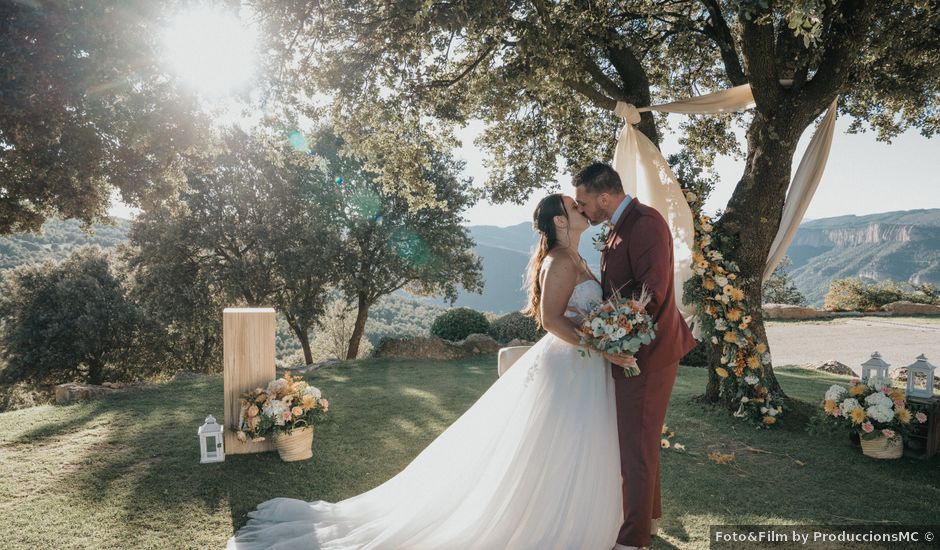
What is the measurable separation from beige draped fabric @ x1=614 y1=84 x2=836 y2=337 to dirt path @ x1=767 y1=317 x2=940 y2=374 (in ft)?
22.2

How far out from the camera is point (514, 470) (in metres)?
3.38

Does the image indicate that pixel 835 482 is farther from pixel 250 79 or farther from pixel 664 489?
pixel 250 79

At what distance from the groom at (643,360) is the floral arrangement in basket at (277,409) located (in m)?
3.31

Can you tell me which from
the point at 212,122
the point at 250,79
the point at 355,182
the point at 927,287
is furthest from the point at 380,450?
the point at 927,287

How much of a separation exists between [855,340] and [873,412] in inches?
442

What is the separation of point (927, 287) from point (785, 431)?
20260mm

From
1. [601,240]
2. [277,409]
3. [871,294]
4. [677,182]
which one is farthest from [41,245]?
[871,294]

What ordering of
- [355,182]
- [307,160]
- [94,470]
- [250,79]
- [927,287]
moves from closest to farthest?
[94,470] → [250,79] → [307,160] → [355,182] → [927,287]

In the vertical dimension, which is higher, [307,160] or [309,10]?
[309,10]

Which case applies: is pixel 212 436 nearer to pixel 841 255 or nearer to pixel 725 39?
pixel 725 39

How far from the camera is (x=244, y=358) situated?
218 inches

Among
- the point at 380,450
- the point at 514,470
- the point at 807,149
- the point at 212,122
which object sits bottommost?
the point at 380,450

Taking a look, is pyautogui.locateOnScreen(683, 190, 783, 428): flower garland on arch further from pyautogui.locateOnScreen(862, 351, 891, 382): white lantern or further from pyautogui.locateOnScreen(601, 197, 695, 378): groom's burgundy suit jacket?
pyautogui.locateOnScreen(601, 197, 695, 378): groom's burgundy suit jacket

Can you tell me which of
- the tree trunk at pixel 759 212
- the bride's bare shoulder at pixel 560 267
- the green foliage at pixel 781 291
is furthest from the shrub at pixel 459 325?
the green foliage at pixel 781 291
